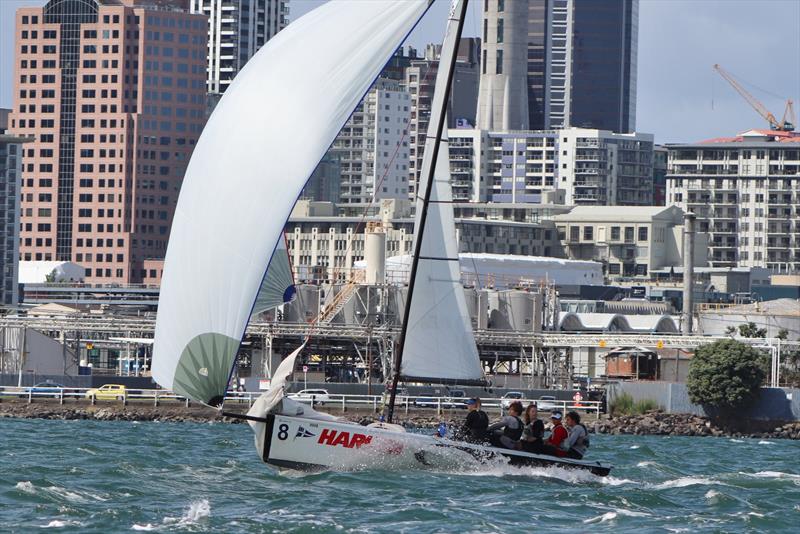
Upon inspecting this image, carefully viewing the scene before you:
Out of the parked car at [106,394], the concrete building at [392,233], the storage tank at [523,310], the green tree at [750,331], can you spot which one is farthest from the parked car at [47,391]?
the concrete building at [392,233]

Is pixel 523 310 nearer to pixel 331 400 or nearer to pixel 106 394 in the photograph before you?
pixel 331 400

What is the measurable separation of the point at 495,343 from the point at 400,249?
8153 centimetres

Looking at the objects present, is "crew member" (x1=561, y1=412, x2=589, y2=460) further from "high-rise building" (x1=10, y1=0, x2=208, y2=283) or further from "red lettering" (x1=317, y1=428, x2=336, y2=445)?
"high-rise building" (x1=10, y1=0, x2=208, y2=283)

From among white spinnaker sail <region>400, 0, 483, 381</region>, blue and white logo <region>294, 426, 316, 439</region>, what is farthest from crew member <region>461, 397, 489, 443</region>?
blue and white logo <region>294, 426, 316, 439</region>

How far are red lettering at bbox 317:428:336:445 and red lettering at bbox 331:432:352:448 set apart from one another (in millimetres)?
101

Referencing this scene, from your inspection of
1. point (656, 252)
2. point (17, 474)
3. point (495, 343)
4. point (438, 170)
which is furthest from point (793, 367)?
point (656, 252)

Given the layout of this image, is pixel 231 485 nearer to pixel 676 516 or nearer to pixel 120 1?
pixel 676 516

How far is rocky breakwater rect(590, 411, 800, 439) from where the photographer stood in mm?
65438

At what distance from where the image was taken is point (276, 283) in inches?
1423

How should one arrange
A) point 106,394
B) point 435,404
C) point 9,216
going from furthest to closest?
1. point 9,216
2. point 106,394
3. point 435,404

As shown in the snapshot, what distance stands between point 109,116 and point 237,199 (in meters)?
159

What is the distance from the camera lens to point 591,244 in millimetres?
188750

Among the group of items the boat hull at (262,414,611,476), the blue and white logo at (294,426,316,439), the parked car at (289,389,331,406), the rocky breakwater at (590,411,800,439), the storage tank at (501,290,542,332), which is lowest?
the rocky breakwater at (590,411,800,439)

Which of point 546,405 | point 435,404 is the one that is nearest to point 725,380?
point 546,405
